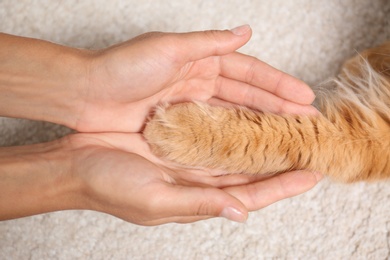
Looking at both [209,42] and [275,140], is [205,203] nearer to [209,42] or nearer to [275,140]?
[275,140]

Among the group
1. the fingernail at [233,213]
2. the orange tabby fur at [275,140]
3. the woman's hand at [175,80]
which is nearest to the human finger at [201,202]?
the fingernail at [233,213]

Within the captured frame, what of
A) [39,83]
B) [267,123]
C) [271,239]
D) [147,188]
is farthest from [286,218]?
[39,83]

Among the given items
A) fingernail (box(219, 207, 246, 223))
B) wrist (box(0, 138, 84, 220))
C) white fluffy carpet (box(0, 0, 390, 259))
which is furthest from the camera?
white fluffy carpet (box(0, 0, 390, 259))

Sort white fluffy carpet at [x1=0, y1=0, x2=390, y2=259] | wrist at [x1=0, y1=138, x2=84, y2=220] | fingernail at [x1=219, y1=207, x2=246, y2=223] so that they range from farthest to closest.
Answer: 1. white fluffy carpet at [x1=0, y1=0, x2=390, y2=259]
2. wrist at [x1=0, y1=138, x2=84, y2=220]
3. fingernail at [x1=219, y1=207, x2=246, y2=223]

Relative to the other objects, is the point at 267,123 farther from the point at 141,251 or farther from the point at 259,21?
the point at 141,251

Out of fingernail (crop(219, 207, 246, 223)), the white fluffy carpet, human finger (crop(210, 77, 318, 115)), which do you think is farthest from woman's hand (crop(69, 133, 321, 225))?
the white fluffy carpet

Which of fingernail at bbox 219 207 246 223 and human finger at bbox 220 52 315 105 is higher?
human finger at bbox 220 52 315 105

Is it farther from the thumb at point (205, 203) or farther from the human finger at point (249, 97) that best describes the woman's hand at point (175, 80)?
the thumb at point (205, 203)

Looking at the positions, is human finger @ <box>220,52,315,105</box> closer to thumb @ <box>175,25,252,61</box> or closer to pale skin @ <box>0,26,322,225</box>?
pale skin @ <box>0,26,322,225</box>
